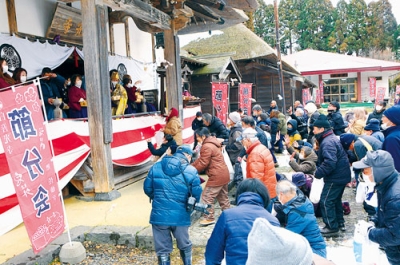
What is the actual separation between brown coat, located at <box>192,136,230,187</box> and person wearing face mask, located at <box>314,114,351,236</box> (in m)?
1.43

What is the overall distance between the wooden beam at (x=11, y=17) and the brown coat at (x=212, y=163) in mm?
4462

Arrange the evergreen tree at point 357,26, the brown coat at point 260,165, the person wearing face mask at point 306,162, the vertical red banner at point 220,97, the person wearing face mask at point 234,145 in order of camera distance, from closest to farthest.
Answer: the brown coat at point 260,165, the person wearing face mask at point 306,162, the person wearing face mask at point 234,145, the vertical red banner at point 220,97, the evergreen tree at point 357,26

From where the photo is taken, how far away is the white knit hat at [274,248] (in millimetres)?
1601

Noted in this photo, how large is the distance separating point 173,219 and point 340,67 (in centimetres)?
3335

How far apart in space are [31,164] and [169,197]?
1.60 meters

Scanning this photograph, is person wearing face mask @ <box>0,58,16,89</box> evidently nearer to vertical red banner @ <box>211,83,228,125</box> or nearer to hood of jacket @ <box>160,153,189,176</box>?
hood of jacket @ <box>160,153,189,176</box>

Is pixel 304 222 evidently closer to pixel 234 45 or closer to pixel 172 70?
pixel 172 70

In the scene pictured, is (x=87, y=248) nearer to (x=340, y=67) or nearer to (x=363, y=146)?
(x=363, y=146)

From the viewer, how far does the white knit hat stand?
160 cm

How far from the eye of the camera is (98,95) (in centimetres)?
609

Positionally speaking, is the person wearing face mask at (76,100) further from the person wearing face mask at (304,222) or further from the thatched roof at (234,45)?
the thatched roof at (234,45)

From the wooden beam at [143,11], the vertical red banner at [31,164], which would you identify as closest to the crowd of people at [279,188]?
the vertical red banner at [31,164]

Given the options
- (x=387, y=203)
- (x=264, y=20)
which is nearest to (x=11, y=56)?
(x=387, y=203)

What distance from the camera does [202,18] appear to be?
11.0 m
